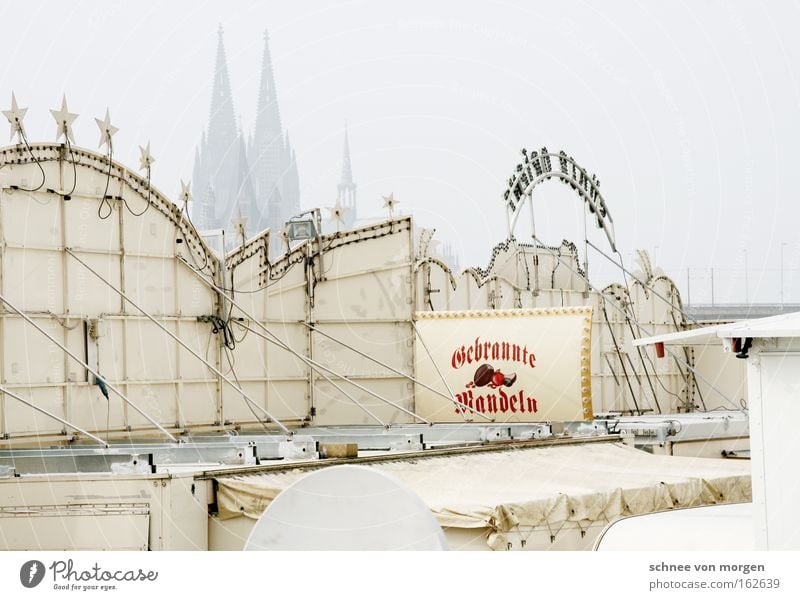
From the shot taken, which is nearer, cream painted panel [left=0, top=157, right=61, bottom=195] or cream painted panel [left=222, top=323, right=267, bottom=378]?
cream painted panel [left=0, top=157, right=61, bottom=195]

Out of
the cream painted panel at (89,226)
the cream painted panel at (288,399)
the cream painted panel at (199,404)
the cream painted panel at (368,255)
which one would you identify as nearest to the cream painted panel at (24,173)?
the cream painted panel at (89,226)

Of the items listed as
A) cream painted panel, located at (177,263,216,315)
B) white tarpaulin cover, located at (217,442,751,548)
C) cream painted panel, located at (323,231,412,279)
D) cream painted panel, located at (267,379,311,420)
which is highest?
cream painted panel, located at (323,231,412,279)

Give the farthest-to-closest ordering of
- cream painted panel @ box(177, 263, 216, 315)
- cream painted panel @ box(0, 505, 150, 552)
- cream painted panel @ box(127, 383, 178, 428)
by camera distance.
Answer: cream painted panel @ box(177, 263, 216, 315) → cream painted panel @ box(127, 383, 178, 428) → cream painted panel @ box(0, 505, 150, 552)

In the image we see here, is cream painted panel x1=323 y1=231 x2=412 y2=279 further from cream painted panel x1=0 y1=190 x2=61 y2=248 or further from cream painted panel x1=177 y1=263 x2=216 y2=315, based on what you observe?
cream painted panel x1=0 y1=190 x2=61 y2=248

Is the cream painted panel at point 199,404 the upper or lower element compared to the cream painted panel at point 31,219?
lower

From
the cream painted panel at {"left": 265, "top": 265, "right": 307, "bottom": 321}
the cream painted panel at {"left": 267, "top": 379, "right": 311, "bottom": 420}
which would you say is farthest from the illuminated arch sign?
the cream painted panel at {"left": 265, "top": 265, "right": 307, "bottom": 321}

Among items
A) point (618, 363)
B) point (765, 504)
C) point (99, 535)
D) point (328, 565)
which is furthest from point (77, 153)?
point (618, 363)

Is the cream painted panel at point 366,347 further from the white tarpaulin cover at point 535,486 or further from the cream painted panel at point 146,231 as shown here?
the white tarpaulin cover at point 535,486

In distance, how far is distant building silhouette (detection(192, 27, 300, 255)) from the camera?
10.9 m

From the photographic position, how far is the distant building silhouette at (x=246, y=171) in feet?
35.8

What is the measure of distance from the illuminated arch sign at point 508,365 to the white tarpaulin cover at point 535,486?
2692 mm

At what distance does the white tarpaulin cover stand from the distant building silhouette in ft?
11.3

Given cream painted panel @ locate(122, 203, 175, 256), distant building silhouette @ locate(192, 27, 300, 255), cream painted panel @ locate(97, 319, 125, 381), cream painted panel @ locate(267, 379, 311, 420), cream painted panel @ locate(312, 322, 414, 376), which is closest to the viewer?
distant building silhouette @ locate(192, 27, 300, 255)

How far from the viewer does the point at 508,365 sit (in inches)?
567
